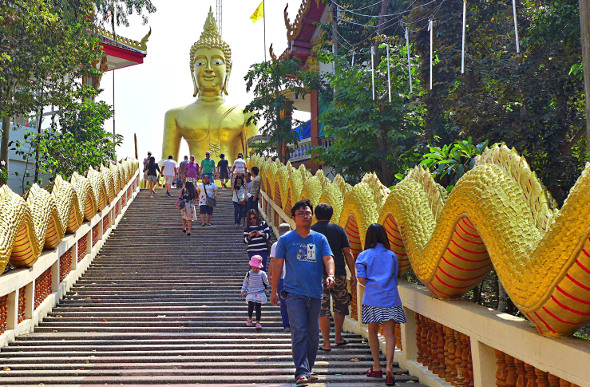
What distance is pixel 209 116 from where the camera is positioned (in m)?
26.9

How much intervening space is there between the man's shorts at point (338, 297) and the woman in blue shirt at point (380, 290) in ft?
3.40

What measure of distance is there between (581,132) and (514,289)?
8.23 metres

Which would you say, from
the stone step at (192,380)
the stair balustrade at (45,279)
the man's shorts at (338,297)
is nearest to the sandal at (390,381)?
the stone step at (192,380)

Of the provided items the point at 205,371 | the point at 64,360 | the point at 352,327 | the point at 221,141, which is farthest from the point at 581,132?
the point at 221,141

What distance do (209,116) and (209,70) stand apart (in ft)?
5.85

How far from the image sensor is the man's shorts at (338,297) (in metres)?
6.91

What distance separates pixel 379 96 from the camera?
14.3m

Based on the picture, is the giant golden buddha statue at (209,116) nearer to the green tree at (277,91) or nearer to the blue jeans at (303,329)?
the green tree at (277,91)

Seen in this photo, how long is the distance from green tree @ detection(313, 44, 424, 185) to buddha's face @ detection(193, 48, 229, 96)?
42.8 feet

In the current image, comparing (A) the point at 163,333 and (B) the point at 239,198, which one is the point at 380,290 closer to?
(A) the point at 163,333

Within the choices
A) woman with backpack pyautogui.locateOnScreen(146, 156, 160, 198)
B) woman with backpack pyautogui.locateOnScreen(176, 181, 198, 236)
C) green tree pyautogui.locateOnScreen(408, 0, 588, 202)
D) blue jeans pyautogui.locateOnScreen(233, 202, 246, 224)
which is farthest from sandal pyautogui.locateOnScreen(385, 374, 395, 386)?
woman with backpack pyautogui.locateOnScreen(146, 156, 160, 198)

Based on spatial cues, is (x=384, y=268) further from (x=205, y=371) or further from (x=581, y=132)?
(x=581, y=132)

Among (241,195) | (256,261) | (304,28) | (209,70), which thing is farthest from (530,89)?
(209,70)

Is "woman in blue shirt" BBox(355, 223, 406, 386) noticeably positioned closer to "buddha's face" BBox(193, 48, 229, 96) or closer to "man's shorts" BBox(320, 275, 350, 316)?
"man's shorts" BBox(320, 275, 350, 316)
